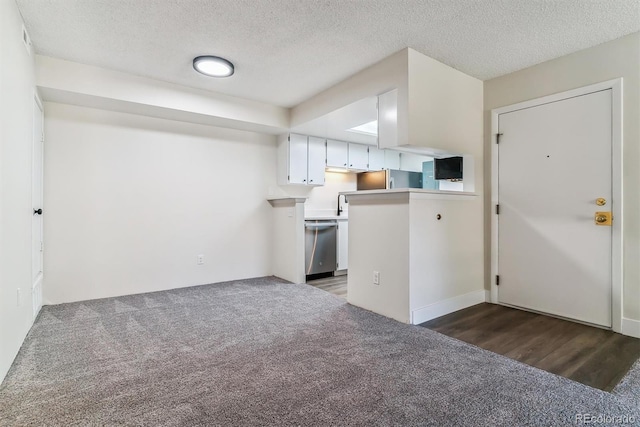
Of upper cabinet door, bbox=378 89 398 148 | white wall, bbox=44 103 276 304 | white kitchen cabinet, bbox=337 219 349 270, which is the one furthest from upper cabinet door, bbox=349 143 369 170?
upper cabinet door, bbox=378 89 398 148

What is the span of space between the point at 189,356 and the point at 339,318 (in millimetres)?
1312

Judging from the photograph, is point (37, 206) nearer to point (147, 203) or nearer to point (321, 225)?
point (147, 203)

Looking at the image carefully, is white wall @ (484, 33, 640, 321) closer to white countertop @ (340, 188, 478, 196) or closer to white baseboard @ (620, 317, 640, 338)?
white baseboard @ (620, 317, 640, 338)

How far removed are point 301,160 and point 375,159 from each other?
5.10 feet

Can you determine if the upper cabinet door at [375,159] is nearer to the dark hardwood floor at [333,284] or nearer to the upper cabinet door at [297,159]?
the upper cabinet door at [297,159]

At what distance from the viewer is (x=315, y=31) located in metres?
2.59

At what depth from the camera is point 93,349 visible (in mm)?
2277

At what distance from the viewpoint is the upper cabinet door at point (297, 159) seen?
4.69 metres

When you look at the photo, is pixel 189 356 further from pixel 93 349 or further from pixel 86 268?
pixel 86 268

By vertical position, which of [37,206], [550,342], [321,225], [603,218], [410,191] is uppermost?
[410,191]

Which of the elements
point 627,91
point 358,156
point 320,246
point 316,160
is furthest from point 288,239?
point 627,91

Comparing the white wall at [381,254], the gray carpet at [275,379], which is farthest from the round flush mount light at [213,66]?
the gray carpet at [275,379]

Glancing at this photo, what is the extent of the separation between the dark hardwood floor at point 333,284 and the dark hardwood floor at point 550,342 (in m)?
1.31

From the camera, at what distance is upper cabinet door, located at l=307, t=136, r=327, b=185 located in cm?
489
